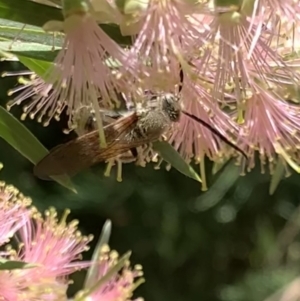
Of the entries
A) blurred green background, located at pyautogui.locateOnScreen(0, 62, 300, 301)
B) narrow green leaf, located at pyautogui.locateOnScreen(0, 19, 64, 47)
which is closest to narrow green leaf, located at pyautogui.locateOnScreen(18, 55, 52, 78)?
narrow green leaf, located at pyautogui.locateOnScreen(0, 19, 64, 47)

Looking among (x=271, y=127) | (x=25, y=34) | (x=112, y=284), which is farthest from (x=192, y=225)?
(x=25, y=34)

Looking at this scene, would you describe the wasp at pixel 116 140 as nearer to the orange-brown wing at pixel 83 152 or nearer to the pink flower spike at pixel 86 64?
the orange-brown wing at pixel 83 152

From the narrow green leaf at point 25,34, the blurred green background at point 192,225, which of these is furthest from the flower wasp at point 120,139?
the blurred green background at point 192,225

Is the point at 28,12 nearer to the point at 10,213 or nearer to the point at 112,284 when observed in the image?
the point at 10,213

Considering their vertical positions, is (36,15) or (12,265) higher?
(36,15)

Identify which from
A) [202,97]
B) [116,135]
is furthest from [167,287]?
[202,97]

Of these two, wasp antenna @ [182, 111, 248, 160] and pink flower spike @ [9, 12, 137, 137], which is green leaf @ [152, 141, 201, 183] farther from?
pink flower spike @ [9, 12, 137, 137]

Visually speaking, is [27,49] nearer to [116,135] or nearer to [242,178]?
[116,135]
